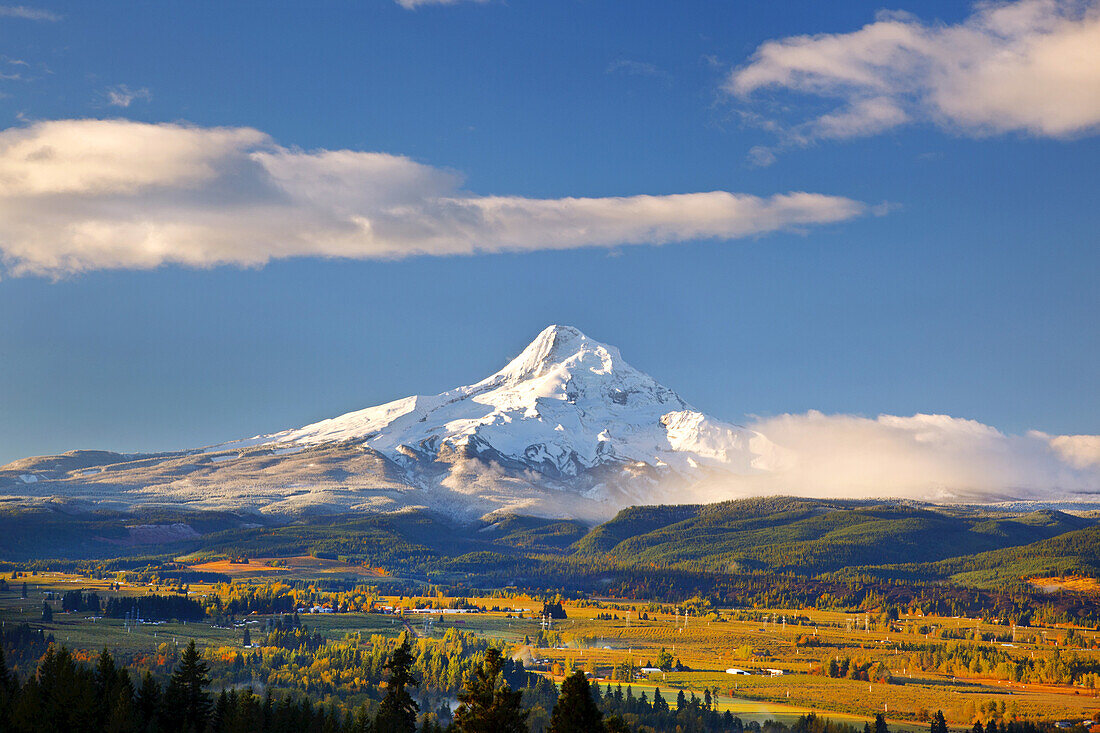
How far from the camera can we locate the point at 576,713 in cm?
10506

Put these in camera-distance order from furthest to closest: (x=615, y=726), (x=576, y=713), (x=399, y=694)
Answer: (x=399, y=694) < (x=615, y=726) < (x=576, y=713)

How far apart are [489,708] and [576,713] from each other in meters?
7.00

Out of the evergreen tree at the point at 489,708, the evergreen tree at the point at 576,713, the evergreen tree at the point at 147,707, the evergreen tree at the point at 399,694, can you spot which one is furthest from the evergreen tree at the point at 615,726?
the evergreen tree at the point at 147,707

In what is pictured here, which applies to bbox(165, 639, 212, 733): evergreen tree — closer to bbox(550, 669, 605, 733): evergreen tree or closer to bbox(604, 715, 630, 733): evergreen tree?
bbox(550, 669, 605, 733): evergreen tree

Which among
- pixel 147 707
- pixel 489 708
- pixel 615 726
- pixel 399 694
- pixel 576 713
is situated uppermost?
pixel 489 708

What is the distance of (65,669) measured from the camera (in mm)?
155000

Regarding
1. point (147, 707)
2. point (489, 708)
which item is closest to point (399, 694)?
point (489, 708)

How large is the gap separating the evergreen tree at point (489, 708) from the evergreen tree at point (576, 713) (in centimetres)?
372

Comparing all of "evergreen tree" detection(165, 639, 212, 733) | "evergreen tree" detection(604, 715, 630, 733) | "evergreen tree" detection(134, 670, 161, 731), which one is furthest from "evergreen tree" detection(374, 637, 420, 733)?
"evergreen tree" detection(604, 715, 630, 733)

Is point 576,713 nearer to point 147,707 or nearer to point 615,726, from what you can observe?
point 615,726

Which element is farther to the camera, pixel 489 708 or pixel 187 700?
pixel 187 700

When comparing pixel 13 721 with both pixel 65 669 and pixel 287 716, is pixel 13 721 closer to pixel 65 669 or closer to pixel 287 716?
pixel 65 669

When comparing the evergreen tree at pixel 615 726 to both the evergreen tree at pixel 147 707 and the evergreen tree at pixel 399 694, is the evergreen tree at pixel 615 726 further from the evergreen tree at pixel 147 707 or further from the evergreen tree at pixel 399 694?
the evergreen tree at pixel 147 707

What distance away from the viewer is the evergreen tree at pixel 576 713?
104562mm
